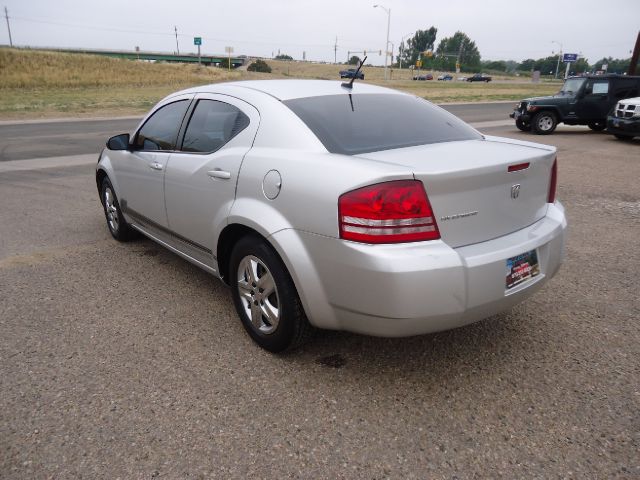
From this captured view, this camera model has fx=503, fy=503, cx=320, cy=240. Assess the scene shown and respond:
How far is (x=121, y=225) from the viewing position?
4898 mm

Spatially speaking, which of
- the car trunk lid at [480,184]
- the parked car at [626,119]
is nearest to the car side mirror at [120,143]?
the car trunk lid at [480,184]

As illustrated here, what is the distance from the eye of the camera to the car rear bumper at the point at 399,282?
7.53ft

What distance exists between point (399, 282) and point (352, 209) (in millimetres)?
401

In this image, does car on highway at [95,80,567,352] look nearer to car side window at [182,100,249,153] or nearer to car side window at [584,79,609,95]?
car side window at [182,100,249,153]

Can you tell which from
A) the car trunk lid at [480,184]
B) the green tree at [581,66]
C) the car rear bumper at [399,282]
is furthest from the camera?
the green tree at [581,66]

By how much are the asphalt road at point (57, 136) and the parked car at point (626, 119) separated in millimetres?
6687

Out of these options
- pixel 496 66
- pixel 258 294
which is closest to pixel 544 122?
pixel 258 294

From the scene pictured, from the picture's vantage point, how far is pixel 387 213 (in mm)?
2320

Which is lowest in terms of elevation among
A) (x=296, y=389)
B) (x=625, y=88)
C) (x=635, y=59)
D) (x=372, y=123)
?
(x=296, y=389)

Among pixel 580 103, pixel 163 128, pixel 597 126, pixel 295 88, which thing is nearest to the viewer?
pixel 295 88

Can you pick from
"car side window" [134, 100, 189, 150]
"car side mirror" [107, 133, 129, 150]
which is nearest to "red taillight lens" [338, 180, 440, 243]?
"car side window" [134, 100, 189, 150]

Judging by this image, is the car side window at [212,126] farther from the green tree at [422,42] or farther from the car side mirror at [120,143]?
the green tree at [422,42]

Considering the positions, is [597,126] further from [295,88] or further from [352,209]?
[352,209]

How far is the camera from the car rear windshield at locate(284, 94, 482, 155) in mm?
2859
